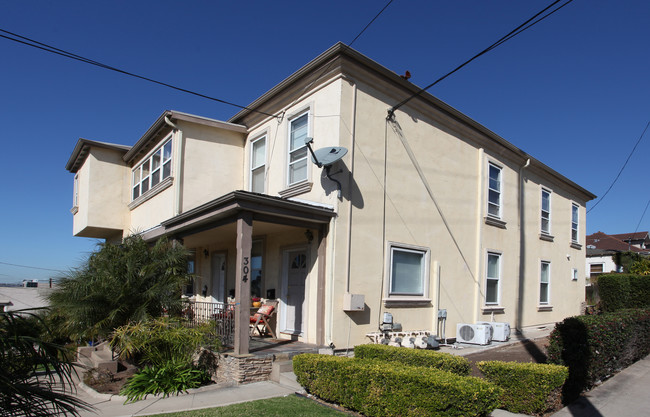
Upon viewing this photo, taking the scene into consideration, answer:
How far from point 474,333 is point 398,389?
258 inches

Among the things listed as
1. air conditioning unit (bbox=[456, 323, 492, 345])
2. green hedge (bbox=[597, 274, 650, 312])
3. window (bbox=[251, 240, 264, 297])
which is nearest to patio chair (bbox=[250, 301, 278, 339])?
window (bbox=[251, 240, 264, 297])

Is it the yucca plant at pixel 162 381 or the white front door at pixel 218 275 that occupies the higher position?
the white front door at pixel 218 275

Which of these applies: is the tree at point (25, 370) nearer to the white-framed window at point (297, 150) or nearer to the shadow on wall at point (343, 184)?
the shadow on wall at point (343, 184)

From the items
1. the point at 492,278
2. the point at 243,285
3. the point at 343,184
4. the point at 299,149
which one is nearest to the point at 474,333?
the point at 492,278

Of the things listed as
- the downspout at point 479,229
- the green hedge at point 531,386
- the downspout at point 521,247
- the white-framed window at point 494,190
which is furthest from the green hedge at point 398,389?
the downspout at point 521,247

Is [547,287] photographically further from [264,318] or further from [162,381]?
[162,381]

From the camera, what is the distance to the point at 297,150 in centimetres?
1088

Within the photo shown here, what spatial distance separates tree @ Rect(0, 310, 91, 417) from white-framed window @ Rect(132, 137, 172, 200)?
10004mm

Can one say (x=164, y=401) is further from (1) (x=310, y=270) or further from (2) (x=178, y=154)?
(2) (x=178, y=154)

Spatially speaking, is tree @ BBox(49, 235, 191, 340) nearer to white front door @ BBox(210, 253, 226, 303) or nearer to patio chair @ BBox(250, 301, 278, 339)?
patio chair @ BBox(250, 301, 278, 339)

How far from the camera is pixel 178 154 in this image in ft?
39.2

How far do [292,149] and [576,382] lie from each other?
7.25m

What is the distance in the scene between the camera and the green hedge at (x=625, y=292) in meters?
14.9

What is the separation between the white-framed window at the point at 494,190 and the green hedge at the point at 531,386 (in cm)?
820
